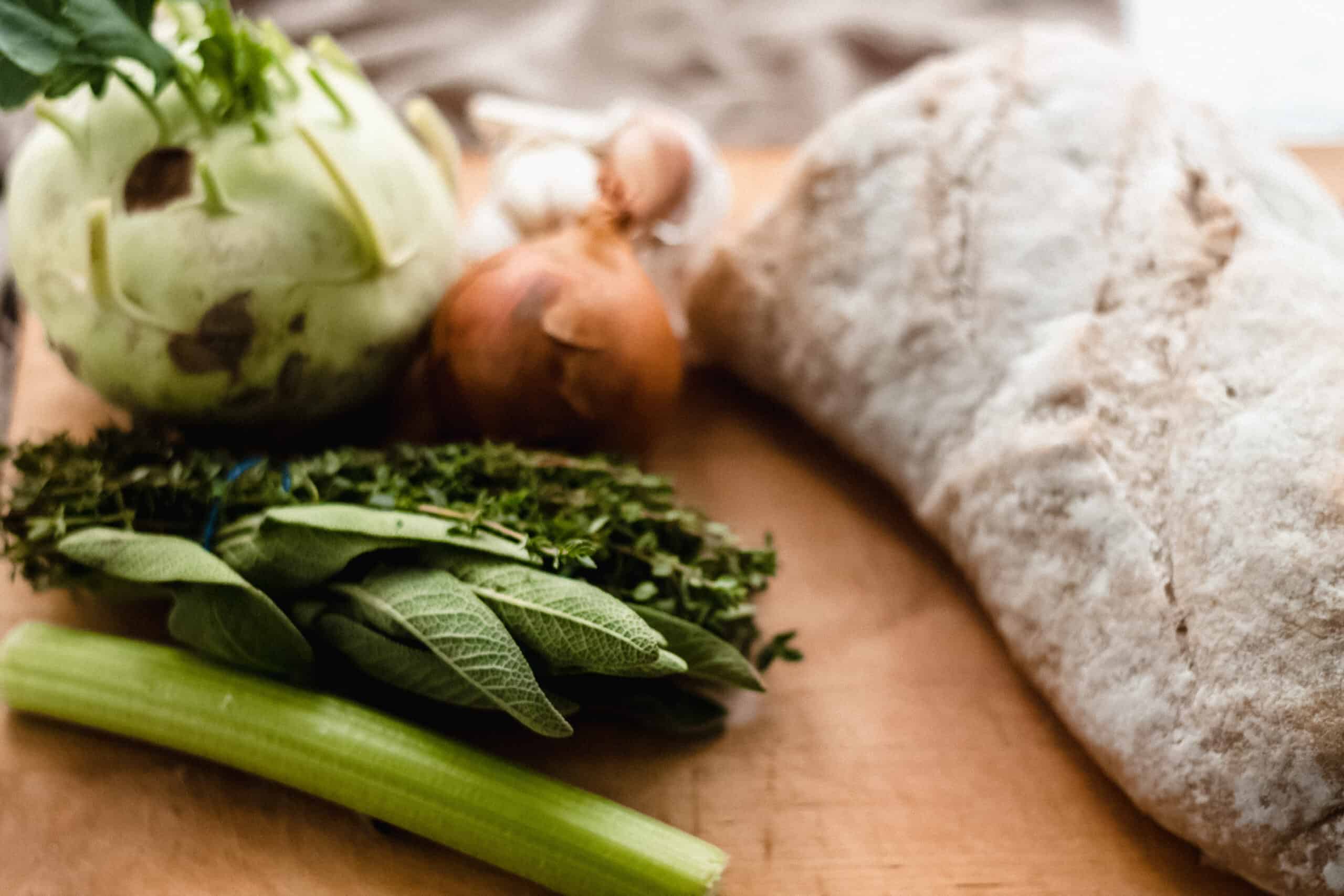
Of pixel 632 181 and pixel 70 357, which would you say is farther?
pixel 632 181

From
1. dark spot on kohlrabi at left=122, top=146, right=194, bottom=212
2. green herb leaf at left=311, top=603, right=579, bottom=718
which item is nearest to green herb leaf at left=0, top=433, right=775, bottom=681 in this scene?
green herb leaf at left=311, top=603, right=579, bottom=718

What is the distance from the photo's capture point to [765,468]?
137 cm

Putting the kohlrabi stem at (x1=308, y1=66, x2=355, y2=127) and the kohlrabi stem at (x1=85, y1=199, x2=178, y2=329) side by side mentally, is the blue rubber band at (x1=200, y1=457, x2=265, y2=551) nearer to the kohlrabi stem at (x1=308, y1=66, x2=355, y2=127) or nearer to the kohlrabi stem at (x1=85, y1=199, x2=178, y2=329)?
the kohlrabi stem at (x1=85, y1=199, x2=178, y2=329)

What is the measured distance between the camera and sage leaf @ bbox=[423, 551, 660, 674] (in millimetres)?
907

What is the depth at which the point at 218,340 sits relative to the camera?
107 centimetres

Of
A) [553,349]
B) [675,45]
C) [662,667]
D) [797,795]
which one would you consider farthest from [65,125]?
[675,45]

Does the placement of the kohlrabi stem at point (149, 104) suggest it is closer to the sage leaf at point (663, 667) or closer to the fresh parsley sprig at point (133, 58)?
the fresh parsley sprig at point (133, 58)

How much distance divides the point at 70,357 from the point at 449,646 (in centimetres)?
57

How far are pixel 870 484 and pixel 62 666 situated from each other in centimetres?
95

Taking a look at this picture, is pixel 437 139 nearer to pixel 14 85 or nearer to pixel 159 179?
pixel 159 179

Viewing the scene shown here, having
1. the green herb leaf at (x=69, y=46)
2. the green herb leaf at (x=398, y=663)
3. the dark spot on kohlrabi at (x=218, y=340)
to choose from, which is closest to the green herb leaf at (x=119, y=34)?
the green herb leaf at (x=69, y=46)

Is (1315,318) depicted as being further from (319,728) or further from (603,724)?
(319,728)

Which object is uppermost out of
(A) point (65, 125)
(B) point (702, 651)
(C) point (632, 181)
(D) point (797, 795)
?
(A) point (65, 125)

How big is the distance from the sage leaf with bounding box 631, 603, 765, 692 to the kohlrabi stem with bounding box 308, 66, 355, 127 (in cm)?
61
